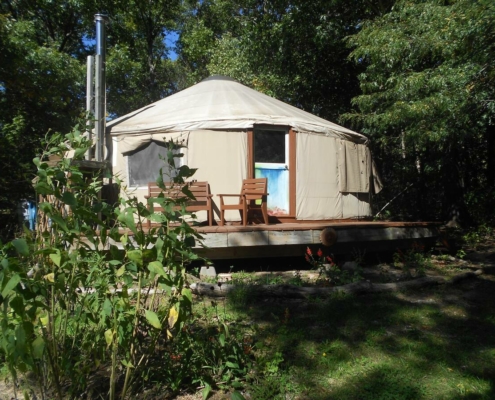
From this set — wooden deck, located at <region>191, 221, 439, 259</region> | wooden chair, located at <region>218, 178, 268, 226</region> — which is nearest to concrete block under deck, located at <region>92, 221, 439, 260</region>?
wooden deck, located at <region>191, 221, 439, 259</region>

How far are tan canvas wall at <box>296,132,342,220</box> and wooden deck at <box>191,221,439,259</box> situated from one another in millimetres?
1174

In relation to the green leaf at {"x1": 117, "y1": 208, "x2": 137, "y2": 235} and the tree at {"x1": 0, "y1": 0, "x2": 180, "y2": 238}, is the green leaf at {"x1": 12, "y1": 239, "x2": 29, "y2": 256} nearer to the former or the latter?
the green leaf at {"x1": 117, "y1": 208, "x2": 137, "y2": 235}

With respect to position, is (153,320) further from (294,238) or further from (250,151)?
(250,151)

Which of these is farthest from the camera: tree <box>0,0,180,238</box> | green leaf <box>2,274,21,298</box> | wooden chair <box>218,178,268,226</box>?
tree <box>0,0,180,238</box>

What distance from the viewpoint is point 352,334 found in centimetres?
340

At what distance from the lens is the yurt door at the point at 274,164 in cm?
689

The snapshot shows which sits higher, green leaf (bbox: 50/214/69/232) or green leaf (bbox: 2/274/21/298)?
green leaf (bbox: 50/214/69/232)

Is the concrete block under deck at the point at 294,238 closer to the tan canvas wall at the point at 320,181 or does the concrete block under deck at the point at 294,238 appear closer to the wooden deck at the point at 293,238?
the wooden deck at the point at 293,238

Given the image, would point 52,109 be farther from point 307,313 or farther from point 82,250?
point 82,250

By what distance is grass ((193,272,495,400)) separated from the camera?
2.61 m

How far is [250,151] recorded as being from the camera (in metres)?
6.69

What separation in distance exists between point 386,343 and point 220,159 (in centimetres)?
399

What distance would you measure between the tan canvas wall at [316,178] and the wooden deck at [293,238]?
1.17 m

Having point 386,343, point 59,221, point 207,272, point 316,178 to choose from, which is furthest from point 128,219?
point 316,178
